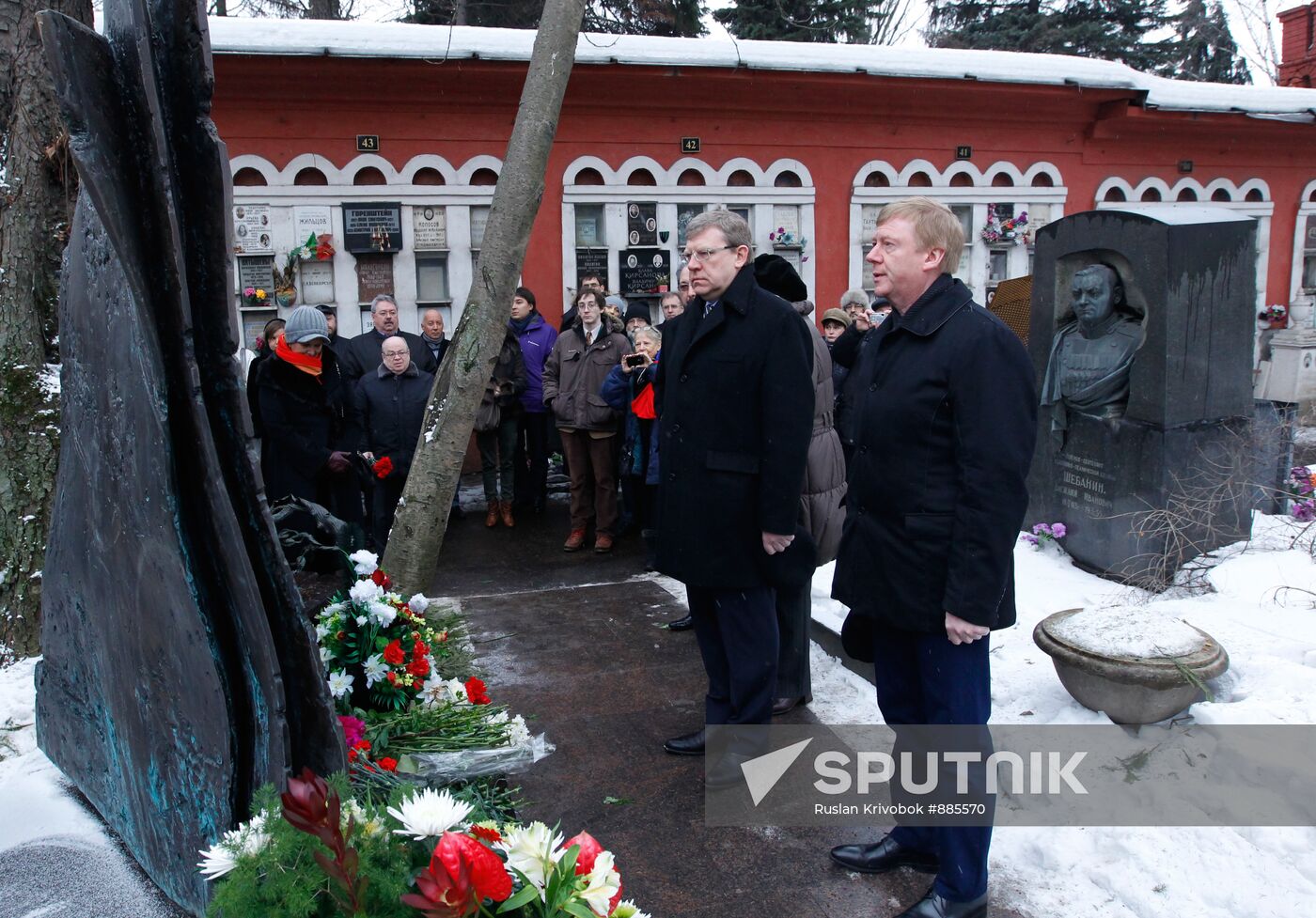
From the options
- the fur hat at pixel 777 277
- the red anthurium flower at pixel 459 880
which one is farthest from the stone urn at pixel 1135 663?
the red anthurium flower at pixel 459 880

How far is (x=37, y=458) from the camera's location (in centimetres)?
391

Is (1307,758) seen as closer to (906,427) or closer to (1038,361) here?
(906,427)

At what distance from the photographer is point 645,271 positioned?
35.8 ft

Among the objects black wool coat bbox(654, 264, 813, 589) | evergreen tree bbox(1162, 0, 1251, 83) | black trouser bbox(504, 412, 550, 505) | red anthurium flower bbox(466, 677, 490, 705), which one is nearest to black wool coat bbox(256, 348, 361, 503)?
black trouser bbox(504, 412, 550, 505)

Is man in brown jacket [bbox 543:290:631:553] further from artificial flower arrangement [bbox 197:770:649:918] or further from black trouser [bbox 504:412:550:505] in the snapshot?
artificial flower arrangement [bbox 197:770:649:918]

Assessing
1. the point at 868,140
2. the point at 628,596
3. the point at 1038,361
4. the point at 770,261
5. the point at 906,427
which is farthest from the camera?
the point at 868,140

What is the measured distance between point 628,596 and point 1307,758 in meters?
3.63

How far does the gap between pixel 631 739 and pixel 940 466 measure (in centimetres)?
190

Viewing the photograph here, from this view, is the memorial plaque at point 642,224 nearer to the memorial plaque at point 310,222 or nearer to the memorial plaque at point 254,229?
the memorial plaque at point 310,222

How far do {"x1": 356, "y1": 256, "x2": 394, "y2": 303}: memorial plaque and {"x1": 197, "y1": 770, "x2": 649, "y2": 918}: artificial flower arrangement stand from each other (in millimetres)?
8817

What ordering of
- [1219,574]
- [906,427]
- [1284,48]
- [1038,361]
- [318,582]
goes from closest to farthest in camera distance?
1. [906,427]
2. [318,582]
3. [1219,574]
4. [1038,361]
5. [1284,48]

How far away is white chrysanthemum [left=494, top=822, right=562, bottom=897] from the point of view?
168cm

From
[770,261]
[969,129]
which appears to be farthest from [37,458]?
[969,129]

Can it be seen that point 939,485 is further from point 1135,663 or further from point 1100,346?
point 1100,346
